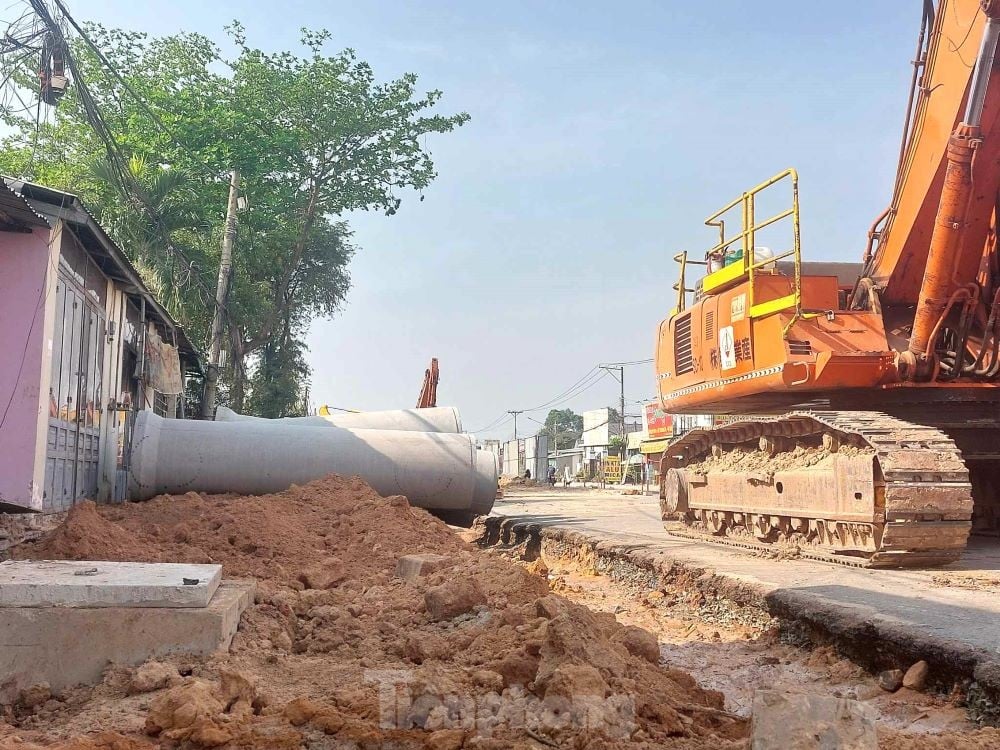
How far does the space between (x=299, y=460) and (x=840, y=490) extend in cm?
587

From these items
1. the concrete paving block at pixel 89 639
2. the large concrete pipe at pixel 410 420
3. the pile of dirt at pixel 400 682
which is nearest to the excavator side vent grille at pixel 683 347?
the large concrete pipe at pixel 410 420

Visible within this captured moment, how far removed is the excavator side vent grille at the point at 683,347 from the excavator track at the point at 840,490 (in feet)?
2.48

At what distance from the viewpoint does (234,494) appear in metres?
9.83

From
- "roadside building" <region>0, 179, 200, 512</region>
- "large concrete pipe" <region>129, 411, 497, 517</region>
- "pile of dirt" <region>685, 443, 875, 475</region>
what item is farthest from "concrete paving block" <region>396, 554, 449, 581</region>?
"large concrete pipe" <region>129, 411, 497, 517</region>

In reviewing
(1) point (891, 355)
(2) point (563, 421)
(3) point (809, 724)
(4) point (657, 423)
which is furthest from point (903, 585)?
(2) point (563, 421)

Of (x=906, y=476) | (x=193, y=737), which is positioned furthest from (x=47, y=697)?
(x=906, y=476)

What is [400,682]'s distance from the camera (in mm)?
3455

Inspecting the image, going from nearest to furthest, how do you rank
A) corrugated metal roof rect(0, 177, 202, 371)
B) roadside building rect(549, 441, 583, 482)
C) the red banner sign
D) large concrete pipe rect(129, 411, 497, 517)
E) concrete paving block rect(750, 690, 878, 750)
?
1. concrete paving block rect(750, 690, 878, 750)
2. corrugated metal roof rect(0, 177, 202, 371)
3. large concrete pipe rect(129, 411, 497, 517)
4. the red banner sign
5. roadside building rect(549, 441, 583, 482)

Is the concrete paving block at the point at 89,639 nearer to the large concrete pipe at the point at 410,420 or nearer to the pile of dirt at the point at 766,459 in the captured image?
the pile of dirt at the point at 766,459

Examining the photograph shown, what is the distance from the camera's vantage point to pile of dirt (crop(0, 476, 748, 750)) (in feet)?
9.74

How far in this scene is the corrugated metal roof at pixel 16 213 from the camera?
20.0ft

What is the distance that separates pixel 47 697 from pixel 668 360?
8296mm

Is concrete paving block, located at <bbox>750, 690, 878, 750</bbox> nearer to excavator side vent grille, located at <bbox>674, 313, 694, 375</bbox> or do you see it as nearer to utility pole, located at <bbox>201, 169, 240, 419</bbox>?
excavator side vent grille, located at <bbox>674, 313, 694, 375</bbox>

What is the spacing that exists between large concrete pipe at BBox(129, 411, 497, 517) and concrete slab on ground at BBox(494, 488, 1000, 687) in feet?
8.87
